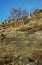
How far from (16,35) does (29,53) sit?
5872mm

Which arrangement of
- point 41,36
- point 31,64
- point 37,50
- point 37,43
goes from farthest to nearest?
point 41,36, point 37,43, point 37,50, point 31,64

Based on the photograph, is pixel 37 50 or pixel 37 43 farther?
pixel 37 43

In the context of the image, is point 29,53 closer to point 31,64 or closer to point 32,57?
point 32,57

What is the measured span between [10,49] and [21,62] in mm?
3077

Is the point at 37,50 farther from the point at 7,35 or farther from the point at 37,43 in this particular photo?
the point at 7,35

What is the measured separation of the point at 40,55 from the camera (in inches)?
687

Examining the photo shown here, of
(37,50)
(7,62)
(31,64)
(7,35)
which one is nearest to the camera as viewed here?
(31,64)

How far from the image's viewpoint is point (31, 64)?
16047 millimetres

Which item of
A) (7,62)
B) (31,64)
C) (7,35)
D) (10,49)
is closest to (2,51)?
(10,49)

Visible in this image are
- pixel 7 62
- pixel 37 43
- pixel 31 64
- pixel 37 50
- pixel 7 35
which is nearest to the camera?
pixel 31 64

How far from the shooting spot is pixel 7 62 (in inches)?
679

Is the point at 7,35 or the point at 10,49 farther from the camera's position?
the point at 7,35

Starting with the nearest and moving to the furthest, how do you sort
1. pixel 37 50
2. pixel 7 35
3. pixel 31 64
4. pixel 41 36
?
pixel 31 64
pixel 37 50
pixel 41 36
pixel 7 35

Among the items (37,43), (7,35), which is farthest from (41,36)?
(7,35)
